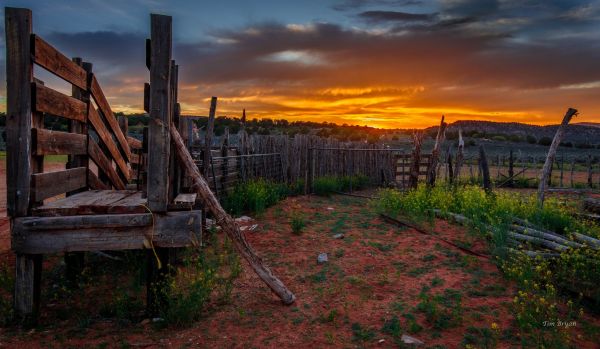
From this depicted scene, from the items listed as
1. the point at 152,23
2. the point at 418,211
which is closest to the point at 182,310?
the point at 152,23

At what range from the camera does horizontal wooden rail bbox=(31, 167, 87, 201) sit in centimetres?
421

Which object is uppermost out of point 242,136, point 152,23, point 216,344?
point 152,23

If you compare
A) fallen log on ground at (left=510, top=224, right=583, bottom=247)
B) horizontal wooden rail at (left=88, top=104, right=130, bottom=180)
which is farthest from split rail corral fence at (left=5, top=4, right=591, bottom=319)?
fallen log on ground at (left=510, top=224, right=583, bottom=247)

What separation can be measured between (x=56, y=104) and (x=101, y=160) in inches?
61.8

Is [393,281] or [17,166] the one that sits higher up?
[17,166]

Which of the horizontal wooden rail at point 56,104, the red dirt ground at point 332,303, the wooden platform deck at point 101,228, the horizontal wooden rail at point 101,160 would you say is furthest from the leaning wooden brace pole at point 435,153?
the horizontal wooden rail at point 56,104

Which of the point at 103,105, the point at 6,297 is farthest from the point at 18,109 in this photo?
the point at 6,297

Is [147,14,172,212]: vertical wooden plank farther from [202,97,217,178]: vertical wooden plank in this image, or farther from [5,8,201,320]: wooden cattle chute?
[202,97,217,178]: vertical wooden plank

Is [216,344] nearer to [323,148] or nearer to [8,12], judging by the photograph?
[8,12]

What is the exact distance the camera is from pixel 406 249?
7.64m

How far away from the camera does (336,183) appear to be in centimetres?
1587

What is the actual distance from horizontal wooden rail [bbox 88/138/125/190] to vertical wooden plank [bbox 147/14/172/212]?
6.07ft

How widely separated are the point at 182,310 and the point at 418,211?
22.3 ft

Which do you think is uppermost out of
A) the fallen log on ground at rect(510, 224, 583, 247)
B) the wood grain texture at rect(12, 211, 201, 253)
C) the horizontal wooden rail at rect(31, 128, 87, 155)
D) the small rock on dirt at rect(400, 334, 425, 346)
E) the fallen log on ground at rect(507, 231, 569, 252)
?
the horizontal wooden rail at rect(31, 128, 87, 155)
